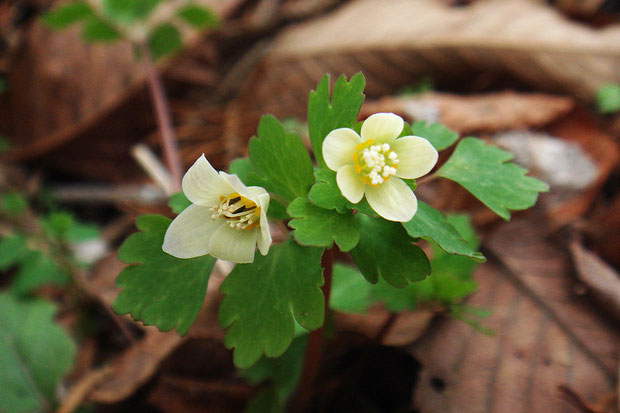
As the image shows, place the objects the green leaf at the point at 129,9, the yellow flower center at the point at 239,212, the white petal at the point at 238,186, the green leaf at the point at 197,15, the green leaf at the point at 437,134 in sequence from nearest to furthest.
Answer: the white petal at the point at 238,186 < the yellow flower center at the point at 239,212 < the green leaf at the point at 437,134 < the green leaf at the point at 129,9 < the green leaf at the point at 197,15

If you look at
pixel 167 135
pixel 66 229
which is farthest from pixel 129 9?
pixel 66 229

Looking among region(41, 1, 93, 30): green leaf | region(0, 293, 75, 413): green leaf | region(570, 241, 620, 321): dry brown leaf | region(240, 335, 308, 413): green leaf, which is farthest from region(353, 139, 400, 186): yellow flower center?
region(41, 1, 93, 30): green leaf

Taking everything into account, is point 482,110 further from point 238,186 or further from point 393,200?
point 238,186

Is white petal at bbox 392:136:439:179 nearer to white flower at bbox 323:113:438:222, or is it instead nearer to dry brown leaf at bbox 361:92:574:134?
white flower at bbox 323:113:438:222

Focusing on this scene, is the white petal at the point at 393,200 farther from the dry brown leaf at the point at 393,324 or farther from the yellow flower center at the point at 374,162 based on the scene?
the dry brown leaf at the point at 393,324

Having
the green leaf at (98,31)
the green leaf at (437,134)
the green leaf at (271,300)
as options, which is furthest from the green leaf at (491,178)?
the green leaf at (98,31)

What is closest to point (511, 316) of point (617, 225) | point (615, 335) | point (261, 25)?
point (615, 335)
